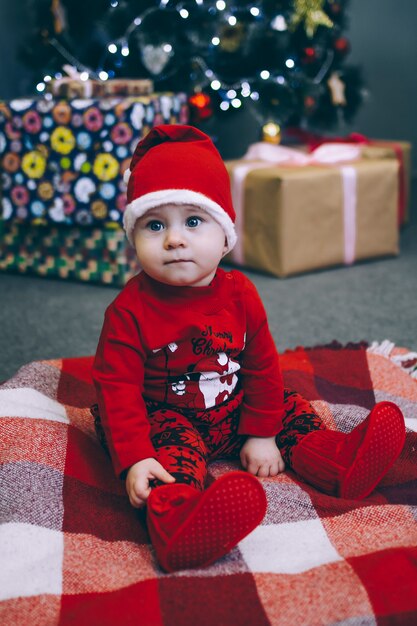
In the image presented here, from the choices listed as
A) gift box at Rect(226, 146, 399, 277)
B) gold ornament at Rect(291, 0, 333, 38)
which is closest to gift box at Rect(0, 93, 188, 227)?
gift box at Rect(226, 146, 399, 277)

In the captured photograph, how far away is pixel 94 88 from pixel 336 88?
95 centimetres

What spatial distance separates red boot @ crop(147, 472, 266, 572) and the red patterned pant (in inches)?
4.1

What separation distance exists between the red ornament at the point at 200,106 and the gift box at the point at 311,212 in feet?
0.68

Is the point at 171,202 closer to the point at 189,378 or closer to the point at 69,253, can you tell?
the point at 189,378

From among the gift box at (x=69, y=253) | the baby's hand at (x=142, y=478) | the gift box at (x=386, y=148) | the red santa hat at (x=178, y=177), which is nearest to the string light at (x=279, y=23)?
the gift box at (x=386, y=148)

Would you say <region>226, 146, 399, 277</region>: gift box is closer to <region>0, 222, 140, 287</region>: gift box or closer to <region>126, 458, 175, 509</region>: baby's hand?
<region>0, 222, 140, 287</region>: gift box

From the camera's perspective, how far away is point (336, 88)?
2449mm

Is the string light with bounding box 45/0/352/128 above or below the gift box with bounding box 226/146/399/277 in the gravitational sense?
above

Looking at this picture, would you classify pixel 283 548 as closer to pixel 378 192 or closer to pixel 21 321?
pixel 21 321

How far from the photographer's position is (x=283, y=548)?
73 cm

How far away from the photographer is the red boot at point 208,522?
2.12 feet

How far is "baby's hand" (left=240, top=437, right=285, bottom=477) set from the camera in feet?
2.90

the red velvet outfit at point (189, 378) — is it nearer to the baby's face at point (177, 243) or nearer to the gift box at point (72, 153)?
the baby's face at point (177, 243)

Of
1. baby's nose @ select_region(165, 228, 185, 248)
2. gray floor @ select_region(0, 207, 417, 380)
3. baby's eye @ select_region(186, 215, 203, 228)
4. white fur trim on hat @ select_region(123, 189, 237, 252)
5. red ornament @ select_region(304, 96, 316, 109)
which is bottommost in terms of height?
gray floor @ select_region(0, 207, 417, 380)
